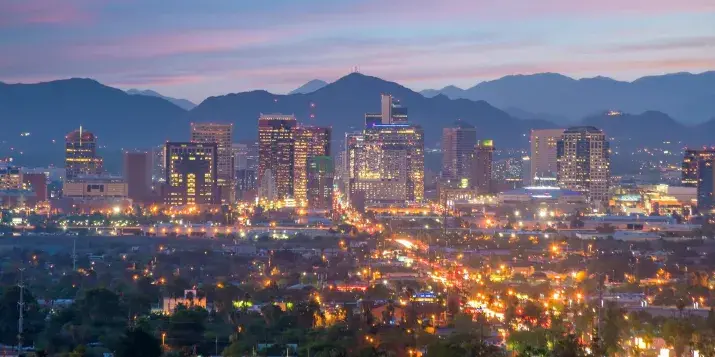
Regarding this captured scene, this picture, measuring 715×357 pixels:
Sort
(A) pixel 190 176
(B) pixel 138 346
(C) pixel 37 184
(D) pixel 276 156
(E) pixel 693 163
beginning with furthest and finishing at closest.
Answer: (D) pixel 276 156, (E) pixel 693 163, (C) pixel 37 184, (A) pixel 190 176, (B) pixel 138 346

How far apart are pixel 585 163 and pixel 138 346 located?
8295 centimetres

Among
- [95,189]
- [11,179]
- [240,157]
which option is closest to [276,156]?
[95,189]

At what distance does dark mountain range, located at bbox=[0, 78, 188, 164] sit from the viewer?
A: 576 feet

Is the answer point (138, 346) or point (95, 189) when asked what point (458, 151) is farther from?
point (138, 346)

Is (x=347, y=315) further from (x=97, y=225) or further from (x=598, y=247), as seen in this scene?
(x=97, y=225)

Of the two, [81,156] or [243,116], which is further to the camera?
[243,116]

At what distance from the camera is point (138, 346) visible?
26.6 metres

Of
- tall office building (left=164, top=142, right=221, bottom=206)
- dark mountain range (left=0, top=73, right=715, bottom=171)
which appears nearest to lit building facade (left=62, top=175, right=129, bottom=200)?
tall office building (left=164, top=142, right=221, bottom=206)

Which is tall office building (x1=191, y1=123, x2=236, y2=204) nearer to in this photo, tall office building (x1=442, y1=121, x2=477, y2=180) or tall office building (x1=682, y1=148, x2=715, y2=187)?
tall office building (x1=442, y1=121, x2=477, y2=180)

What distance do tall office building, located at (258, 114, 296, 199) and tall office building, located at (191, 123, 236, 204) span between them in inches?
97.7

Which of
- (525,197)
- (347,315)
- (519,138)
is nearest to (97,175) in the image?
(525,197)

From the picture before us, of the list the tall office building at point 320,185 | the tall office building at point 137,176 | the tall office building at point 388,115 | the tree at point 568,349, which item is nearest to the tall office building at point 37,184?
the tall office building at point 137,176

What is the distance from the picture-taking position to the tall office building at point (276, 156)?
10388cm

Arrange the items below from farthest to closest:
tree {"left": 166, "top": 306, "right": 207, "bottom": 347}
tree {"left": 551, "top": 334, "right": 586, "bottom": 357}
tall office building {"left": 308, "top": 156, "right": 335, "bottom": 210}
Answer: tall office building {"left": 308, "top": 156, "right": 335, "bottom": 210}, tree {"left": 166, "top": 306, "right": 207, "bottom": 347}, tree {"left": 551, "top": 334, "right": 586, "bottom": 357}
